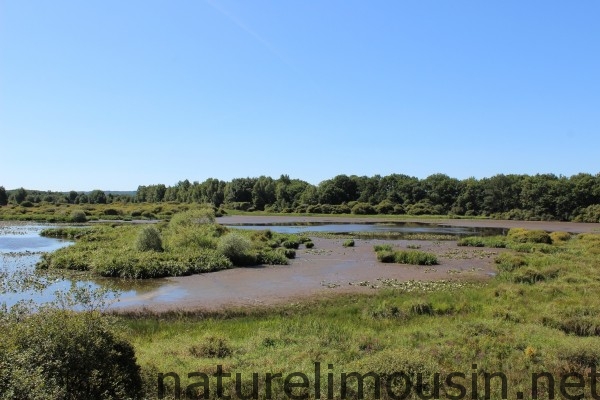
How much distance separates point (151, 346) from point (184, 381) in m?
3.71

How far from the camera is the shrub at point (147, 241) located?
36.7 m

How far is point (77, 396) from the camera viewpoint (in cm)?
862

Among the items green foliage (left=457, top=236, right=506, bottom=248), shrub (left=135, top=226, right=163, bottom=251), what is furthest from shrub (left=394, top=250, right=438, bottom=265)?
Answer: shrub (left=135, top=226, right=163, bottom=251)

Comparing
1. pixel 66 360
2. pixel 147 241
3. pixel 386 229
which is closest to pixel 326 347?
pixel 66 360

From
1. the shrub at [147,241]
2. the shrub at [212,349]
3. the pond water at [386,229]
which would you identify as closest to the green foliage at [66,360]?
the shrub at [212,349]

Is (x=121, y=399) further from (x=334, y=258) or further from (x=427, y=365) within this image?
(x=334, y=258)

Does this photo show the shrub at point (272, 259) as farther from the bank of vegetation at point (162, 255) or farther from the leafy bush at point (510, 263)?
the leafy bush at point (510, 263)

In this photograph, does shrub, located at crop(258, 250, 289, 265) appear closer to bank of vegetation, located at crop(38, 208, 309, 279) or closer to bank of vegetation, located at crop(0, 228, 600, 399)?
bank of vegetation, located at crop(38, 208, 309, 279)

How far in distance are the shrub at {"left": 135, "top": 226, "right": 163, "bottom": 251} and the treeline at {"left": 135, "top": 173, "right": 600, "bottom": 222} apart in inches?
3746

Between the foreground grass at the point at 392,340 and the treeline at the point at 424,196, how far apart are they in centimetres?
9678

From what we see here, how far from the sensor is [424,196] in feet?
480

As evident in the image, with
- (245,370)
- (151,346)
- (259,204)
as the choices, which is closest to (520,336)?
(245,370)

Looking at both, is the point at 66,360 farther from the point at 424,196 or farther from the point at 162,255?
the point at 424,196

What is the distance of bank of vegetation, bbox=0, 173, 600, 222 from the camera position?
10700 cm
